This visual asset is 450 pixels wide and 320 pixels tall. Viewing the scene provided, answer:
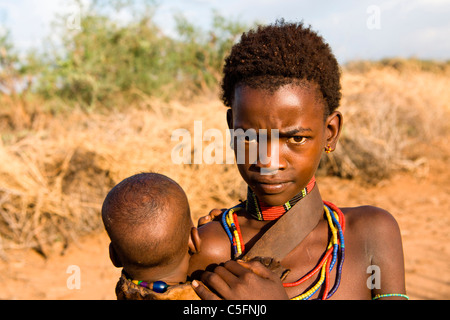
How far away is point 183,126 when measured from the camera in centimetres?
576

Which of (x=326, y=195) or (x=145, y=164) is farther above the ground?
(x=145, y=164)

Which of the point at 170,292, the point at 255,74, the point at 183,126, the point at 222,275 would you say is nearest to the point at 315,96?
the point at 255,74

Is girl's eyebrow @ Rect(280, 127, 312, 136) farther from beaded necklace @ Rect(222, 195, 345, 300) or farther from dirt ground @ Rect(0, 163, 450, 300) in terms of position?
dirt ground @ Rect(0, 163, 450, 300)

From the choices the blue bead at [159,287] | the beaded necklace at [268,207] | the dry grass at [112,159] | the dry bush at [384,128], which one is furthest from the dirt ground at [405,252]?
the blue bead at [159,287]

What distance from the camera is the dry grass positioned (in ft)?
16.1

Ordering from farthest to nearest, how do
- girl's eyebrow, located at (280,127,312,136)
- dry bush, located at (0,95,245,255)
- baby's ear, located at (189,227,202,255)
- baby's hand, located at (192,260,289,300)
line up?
1. dry bush, located at (0,95,245,255)
2. baby's ear, located at (189,227,202,255)
3. girl's eyebrow, located at (280,127,312,136)
4. baby's hand, located at (192,260,289,300)

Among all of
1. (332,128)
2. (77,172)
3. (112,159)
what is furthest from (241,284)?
(77,172)

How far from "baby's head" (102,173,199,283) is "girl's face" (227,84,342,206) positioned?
0.27 metres

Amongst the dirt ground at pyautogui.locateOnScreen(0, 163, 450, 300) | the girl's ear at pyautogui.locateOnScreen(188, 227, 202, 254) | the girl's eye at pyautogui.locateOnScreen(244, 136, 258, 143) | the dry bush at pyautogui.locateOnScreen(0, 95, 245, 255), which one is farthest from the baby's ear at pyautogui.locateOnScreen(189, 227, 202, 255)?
the dry bush at pyautogui.locateOnScreen(0, 95, 245, 255)

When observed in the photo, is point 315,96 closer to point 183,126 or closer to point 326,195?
point 183,126

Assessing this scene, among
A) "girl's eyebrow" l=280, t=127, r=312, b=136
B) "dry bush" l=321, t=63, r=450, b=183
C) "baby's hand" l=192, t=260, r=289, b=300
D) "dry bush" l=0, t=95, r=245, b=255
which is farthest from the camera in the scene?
"dry bush" l=321, t=63, r=450, b=183

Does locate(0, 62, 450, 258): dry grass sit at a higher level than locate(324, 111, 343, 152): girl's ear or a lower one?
lower
